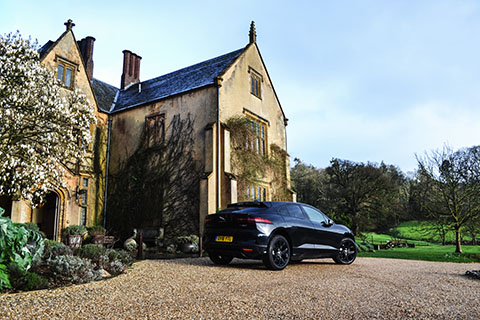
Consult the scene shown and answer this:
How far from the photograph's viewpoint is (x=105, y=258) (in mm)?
6598

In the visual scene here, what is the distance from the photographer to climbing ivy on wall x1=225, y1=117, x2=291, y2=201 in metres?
15.8

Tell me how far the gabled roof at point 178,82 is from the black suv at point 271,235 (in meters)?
8.94

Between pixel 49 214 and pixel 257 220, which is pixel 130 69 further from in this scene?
pixel 257 220

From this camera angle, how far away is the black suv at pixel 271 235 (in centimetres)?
712

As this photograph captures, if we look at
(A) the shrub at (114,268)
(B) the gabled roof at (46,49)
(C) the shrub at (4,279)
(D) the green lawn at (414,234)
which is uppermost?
(B) the gabled roof at (46,49)

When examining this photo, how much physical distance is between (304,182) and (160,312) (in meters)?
36.8

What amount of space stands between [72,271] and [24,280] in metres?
0.75

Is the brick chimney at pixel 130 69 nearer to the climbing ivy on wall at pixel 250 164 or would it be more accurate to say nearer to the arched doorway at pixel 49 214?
the arched doorway at pixel 49 214

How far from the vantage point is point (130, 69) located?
22547 millimetres

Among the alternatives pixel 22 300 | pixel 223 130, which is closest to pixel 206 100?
pixel 223 130

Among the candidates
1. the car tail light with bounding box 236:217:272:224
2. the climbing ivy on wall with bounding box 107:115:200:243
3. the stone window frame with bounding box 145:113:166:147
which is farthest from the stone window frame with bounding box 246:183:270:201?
the car tail light with bounding box 236:217:272:224

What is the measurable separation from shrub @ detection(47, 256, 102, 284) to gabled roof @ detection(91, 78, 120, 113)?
45.9 feet

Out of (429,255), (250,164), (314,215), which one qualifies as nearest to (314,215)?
(314,215)

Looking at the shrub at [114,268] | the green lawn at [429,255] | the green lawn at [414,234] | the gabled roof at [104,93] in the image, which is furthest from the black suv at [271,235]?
the green lawn at [414,234]
